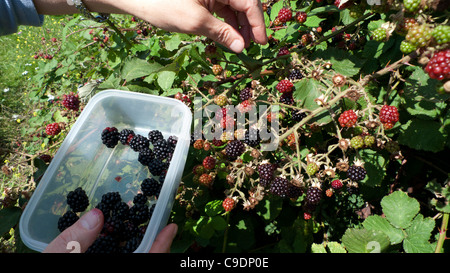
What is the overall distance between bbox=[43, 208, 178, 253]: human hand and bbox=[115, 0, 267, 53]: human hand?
3.29 feet

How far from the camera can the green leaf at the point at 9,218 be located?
1.53 m

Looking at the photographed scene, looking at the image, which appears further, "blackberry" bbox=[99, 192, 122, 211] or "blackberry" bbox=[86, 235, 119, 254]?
"blackberry" bbox=[99, 192, 122, 211]

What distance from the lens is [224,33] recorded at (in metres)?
1.46

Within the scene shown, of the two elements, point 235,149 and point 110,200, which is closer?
point 235,149

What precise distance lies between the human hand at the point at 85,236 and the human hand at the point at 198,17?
1.00 metres

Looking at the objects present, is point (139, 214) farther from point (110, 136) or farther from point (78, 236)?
point (110, 136)

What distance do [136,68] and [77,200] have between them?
90cm

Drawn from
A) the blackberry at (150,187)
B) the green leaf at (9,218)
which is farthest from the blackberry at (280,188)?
the green leaf at (9,218)

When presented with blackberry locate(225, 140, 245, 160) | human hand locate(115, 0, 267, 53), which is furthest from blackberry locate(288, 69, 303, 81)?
blackberry locate(225, 140, 245, 160)

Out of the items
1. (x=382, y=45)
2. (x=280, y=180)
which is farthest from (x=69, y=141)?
(x=382, y=45)

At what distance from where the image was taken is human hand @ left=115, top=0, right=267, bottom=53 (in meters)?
1.41

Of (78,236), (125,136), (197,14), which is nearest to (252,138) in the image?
(197,14)

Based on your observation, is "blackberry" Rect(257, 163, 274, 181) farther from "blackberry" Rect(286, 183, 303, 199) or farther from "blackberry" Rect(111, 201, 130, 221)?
"blackberry" Rect(111, 201, 130, 221)

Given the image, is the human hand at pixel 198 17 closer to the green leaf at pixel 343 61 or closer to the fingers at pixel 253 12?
the fingers at pixel 253 12
